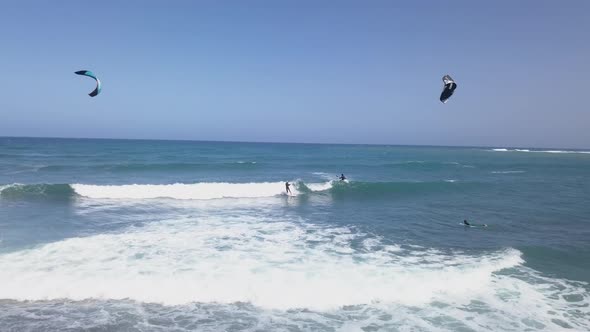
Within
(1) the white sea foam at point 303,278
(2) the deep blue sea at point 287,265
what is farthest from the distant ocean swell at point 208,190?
(1) the white sea foam at point 303,278

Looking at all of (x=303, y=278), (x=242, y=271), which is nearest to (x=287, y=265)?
(x=303, y=278)

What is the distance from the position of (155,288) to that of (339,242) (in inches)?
253

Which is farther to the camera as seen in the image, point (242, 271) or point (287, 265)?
point (287, 265)

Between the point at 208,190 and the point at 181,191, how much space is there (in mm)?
1699

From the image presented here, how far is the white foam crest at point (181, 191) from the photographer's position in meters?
21.9

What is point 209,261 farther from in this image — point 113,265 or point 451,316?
point 451,316

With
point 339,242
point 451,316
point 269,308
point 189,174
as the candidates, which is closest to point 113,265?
point 269,308

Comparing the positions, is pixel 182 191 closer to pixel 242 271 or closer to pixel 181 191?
pixel 181 191

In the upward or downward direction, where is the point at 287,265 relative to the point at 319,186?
downward

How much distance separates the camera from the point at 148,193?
22.5m

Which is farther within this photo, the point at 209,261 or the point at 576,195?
the point at 576,195

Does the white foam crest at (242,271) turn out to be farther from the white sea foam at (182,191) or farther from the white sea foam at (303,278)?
the white sea foam at (182,191)

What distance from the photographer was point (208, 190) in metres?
23.8

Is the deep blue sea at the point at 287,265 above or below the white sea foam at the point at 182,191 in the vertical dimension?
below
